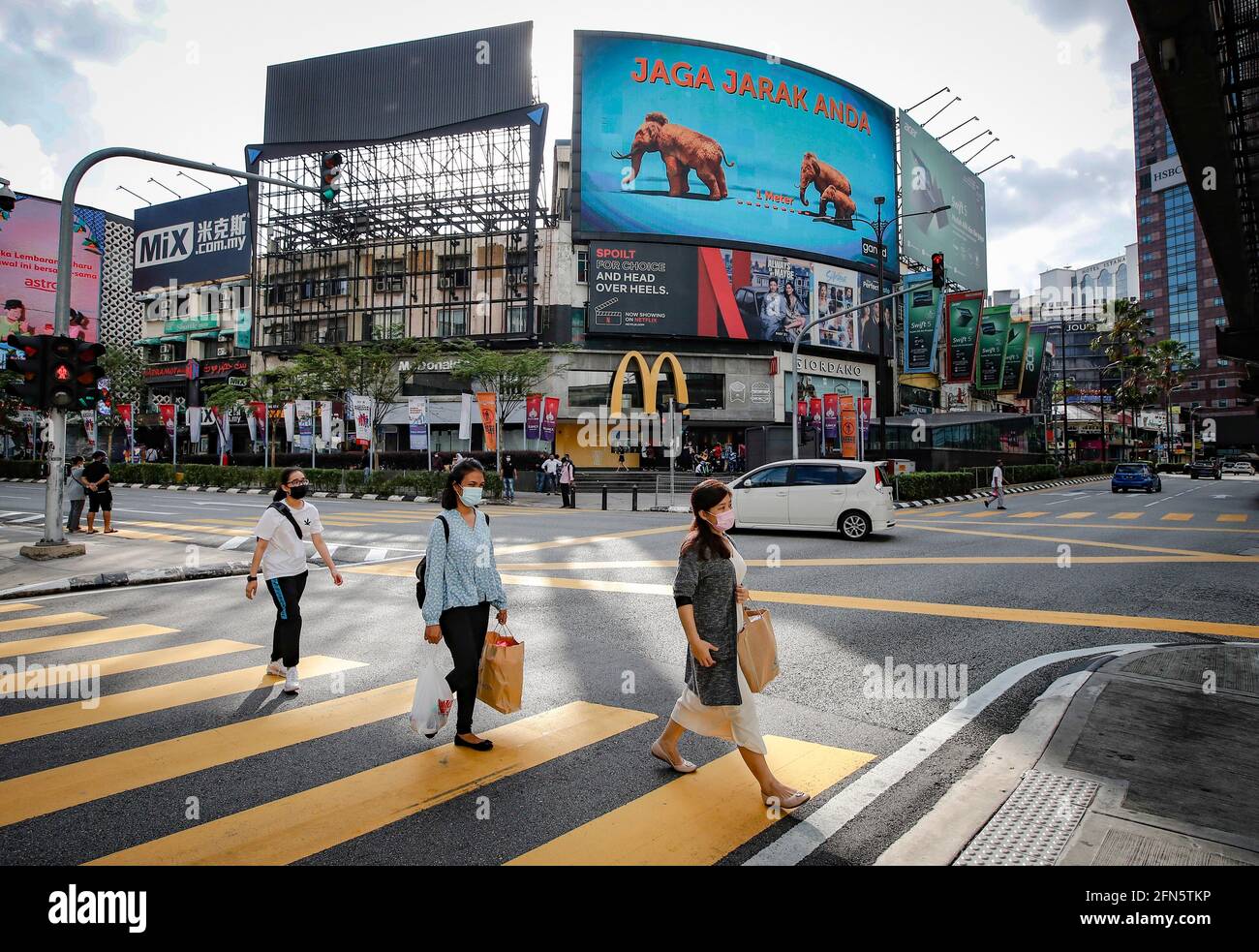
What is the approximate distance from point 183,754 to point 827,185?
58338 millimetres

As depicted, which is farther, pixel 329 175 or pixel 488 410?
pixel 488 410

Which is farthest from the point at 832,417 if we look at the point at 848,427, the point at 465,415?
the point at 465,415

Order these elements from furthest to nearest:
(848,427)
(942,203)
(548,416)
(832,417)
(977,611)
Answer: (942,203) → (832,417) → (848,427) → (548,416) → (977,611)

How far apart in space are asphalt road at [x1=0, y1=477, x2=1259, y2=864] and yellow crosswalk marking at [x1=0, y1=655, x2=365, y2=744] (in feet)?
0.08

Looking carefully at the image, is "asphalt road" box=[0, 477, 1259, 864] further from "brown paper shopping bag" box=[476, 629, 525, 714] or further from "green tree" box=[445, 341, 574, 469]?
"green tree" box=[445, 341, 574, 469]

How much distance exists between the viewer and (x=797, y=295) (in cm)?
5228

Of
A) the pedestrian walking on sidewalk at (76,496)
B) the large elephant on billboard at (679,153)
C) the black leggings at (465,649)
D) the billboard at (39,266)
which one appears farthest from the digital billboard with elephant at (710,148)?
the black leggings at (465,649)

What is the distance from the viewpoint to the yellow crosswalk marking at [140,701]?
4.93m

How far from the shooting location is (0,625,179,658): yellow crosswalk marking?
23.0 ft

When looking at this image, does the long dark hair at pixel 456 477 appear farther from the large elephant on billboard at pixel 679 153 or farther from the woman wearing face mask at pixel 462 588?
the large elephant on billboard at pixel 679 153

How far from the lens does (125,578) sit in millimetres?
10758

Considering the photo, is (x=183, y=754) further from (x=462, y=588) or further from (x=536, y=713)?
(x=536, y=713)

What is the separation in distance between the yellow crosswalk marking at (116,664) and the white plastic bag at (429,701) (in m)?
3.40
